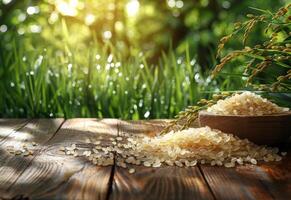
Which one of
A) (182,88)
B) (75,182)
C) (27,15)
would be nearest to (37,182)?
(75,182)

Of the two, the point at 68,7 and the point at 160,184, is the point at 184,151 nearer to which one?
→ the point at 160,184

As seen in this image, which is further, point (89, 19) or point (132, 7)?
point (89, 19)

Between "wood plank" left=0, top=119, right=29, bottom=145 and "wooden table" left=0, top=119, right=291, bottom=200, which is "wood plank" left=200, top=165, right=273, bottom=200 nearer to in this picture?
"wooden table" left=0, top=119, right=291, bottom=200

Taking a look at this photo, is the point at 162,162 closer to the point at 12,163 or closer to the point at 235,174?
the point at 235,174

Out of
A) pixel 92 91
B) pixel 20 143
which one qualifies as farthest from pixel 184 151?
pixel 92 91

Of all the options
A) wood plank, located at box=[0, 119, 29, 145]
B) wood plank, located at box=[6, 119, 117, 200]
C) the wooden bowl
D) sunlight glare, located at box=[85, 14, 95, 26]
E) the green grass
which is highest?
sunlight glare, located at box=[85, 14, 95, 26]

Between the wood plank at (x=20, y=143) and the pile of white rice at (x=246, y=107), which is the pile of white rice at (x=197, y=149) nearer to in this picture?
the pile of white rice at (x=246, y=107)

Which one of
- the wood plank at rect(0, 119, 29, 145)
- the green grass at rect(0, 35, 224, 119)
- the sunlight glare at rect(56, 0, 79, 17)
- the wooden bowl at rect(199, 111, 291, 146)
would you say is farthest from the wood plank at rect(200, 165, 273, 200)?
the sunlight glare at rect(56, 0, 79, 17)
